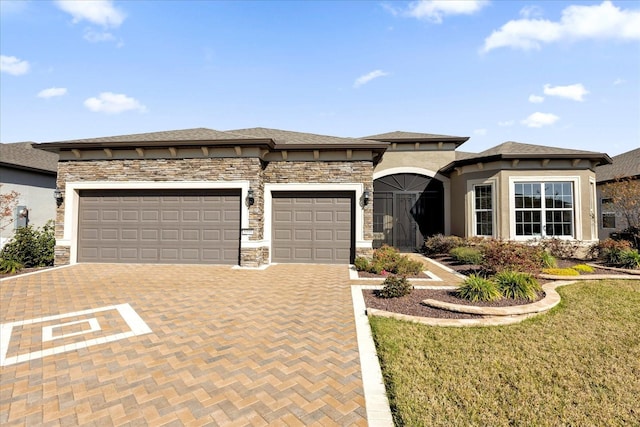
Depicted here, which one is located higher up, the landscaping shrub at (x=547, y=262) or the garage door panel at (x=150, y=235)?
the garage door panel at (x=150, y=235)

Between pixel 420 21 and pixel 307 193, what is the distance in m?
6.56

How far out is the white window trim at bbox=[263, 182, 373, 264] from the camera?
10.6 m

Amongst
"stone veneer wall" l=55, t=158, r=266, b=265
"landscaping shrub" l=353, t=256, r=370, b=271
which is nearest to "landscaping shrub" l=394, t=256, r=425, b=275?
"landscaping shrub" l=353, t=256, r=370, b=271

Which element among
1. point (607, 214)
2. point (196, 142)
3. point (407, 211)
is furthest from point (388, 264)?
point (607, 214)

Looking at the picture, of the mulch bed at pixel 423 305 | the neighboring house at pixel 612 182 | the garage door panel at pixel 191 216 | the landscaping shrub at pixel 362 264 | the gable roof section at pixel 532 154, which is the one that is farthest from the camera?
the neighboring house at pixel 612 182

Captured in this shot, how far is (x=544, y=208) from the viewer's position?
12.1 meters

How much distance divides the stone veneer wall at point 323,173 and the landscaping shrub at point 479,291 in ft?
15.7

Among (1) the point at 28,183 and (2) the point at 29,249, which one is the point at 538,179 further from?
(1) the point at 28,183

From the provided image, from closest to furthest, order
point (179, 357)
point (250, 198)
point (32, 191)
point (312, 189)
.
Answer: point (179, 357) < point (250, 198) < point (312, 189) < point (32, 191)

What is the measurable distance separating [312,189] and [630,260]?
35.3 feet

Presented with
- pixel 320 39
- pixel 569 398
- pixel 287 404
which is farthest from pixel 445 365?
pixel 320 39

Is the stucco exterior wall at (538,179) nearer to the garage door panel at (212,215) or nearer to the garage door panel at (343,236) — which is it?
the garage door panel at (343,236)

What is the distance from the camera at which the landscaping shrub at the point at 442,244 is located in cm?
1255

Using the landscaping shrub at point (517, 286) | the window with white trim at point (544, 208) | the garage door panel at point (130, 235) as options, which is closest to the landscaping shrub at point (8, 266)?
the garage door panel at point (130, 235)
